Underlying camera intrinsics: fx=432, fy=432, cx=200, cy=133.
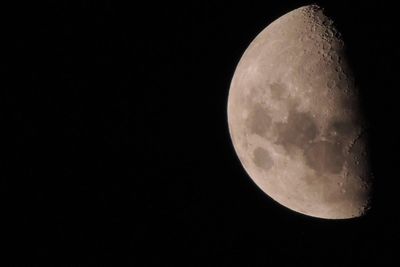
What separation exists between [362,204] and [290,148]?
960 mm

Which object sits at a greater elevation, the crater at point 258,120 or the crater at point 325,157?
the crater at point 258,120

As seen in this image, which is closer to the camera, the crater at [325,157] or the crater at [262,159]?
the crater at [325,157]

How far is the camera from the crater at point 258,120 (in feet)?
12.6

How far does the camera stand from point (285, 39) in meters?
3.95

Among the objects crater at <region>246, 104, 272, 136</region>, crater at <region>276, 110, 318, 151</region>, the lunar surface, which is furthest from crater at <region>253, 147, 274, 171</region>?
crater at <region>276, 110, 318, 151</region>

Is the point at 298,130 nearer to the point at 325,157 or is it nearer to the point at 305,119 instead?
the point at 305,119

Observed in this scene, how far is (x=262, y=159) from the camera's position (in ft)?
13.4

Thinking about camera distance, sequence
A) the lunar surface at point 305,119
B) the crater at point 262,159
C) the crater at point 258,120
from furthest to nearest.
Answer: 1. the crater at point 262,159
2. the crater at point 258,120
3. the lunar surface at point 305,119

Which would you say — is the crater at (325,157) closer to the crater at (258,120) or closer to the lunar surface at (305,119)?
the lunar surface at (305,119)

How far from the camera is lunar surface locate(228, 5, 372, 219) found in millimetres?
3596

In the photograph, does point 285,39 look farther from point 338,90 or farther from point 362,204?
point 362,204

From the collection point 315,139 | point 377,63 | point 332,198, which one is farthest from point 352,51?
point 332,198

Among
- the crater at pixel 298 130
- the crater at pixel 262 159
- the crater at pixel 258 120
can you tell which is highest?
the crater at pixel 258 120

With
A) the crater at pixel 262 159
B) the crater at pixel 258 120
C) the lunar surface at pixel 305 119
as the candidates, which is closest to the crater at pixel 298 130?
the lunar surface at pixel 305 119
